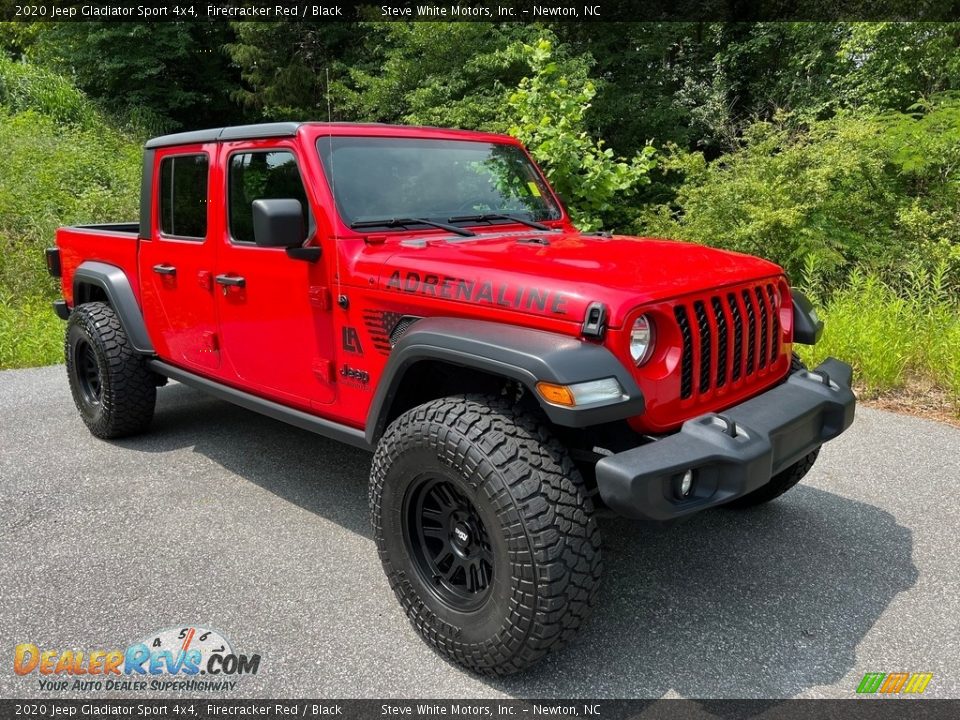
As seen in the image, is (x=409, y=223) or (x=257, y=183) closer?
(x=409, y=223)

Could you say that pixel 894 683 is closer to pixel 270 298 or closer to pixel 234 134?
pixel 270 298

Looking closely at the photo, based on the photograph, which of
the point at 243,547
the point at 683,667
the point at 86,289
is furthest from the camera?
the point at 86,289

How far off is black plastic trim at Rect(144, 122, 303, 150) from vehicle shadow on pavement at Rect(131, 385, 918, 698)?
5.89ft

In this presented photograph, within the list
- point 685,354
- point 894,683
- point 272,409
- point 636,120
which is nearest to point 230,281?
point 272,409

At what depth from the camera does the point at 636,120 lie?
14.0 metres

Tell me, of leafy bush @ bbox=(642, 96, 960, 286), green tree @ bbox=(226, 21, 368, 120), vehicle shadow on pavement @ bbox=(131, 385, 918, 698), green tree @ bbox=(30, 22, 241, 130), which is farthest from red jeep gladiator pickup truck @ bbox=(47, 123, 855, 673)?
green tree @ bbox=(30, 22, 241, 130)

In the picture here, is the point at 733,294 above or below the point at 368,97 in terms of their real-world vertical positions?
Result: below

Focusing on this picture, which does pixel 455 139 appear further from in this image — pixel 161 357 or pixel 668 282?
pixel 161 357

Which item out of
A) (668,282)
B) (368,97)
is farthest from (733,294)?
(368,97)

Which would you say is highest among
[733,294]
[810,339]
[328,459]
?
[733,294]

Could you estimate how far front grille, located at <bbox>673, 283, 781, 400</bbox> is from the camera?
2.41 meters

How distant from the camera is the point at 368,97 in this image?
1327 cm

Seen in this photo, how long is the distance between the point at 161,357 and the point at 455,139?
7.09ft

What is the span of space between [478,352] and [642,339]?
540 mm
